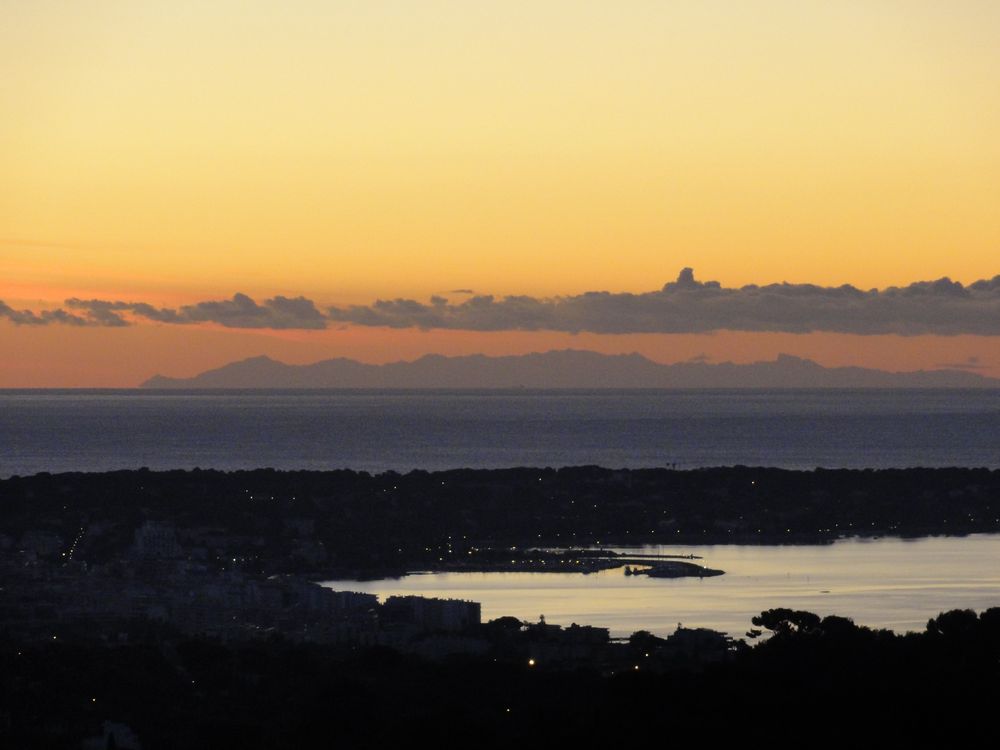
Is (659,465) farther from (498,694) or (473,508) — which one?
(498,694)

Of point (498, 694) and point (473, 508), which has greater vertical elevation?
point (473, 508)

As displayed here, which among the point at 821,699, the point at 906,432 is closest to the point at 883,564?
the point at 821,699

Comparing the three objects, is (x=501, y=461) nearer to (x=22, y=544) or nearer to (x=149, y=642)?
(x=22, y=544)

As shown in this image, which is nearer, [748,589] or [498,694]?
[498,694]

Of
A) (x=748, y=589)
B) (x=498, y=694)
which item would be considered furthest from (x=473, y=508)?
(x=498, y=694)

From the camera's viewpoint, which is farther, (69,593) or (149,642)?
(69,593)

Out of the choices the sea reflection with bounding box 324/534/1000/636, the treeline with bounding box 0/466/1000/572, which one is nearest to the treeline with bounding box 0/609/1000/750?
the sea reflection with bounding box 324/534/1000/636

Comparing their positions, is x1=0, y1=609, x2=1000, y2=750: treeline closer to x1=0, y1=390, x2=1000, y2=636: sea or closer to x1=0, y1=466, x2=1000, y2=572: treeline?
x1=0, y1=390, x2=1000, y2=636: sea
